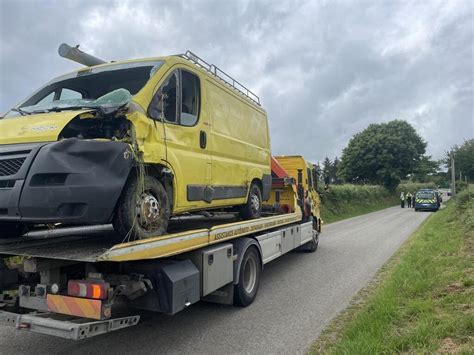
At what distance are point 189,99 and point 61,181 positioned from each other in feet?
7.54

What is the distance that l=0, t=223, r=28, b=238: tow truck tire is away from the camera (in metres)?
4.94

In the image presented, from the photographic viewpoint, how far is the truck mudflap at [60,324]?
3.44 metres

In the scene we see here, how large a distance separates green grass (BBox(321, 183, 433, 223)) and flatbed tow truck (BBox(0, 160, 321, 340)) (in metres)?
13.6

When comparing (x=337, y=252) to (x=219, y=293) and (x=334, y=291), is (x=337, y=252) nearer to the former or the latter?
A: (x=334, y=291)

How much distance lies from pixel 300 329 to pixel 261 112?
15.9 feet

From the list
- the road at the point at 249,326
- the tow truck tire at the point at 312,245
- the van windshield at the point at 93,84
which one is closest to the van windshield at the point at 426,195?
the tow truck tire at the point at 312,245

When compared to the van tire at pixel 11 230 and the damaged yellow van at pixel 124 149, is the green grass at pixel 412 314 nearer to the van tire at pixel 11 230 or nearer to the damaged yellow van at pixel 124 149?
the damaged yellow van at pixel 124 149

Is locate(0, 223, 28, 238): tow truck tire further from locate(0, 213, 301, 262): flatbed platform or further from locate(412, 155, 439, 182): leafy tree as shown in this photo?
locate(412, 155, 439, 182): leafy tree

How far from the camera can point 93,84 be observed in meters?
5.47

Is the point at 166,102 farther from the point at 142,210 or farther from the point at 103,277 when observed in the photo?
the point at 103,277


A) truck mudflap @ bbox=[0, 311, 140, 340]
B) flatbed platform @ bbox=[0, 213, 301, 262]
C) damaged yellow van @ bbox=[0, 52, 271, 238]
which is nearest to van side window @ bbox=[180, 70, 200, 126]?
damaged yellow van @ bbox=[0, 52, 271, 238]

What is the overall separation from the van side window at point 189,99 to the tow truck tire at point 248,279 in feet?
7.35

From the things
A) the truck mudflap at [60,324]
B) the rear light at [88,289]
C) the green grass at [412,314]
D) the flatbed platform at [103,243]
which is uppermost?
the flatbed platform at [103,243]

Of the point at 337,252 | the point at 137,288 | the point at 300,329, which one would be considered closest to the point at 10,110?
the point at 137,288
